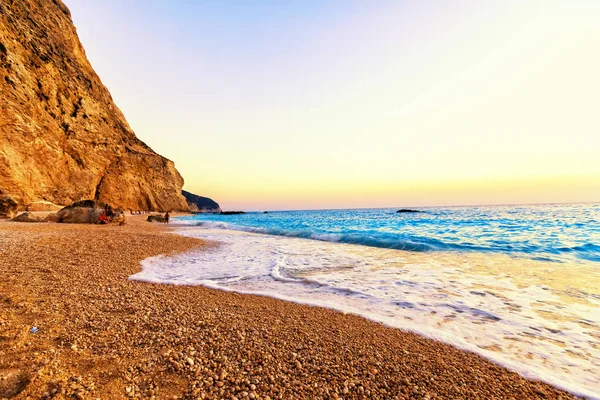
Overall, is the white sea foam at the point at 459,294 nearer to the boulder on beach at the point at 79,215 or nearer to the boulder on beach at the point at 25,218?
the boulder on beach at the point at 79,215

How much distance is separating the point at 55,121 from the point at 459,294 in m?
47.5

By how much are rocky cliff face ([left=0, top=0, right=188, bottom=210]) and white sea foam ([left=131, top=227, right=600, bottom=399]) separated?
3344cm

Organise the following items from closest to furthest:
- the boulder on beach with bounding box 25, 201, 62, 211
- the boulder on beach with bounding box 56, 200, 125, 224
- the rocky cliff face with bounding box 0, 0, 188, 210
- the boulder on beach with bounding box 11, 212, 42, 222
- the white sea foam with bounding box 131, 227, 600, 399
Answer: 1. the white sea foam with bounding box 131, 227, 600, 399
2. the boulder on beach with bounding box 11, 212, 42, 222
3. the boulder on beach with bounding box 56, 200, 125, 224
4. the boulder on beach with bounding box 25, 201, 62, 211
5. the rocky cliff face with bounding box 0, 0, 188, 210

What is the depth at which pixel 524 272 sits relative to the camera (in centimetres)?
805

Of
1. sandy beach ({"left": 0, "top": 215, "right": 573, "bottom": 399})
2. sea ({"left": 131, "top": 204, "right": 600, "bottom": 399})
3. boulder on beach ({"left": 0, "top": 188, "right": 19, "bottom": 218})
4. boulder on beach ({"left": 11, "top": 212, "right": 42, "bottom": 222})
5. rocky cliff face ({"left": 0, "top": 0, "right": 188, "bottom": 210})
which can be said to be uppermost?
rocky cliff face ({"left": 0, "top": 0, "right": 188, "bottom": 210})

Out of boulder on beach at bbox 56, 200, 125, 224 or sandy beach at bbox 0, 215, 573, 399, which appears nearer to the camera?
sandy beach at bbox 0, 215, 573, 399

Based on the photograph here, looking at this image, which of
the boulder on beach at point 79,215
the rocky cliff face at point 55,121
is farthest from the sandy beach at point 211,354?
the rocky cliff face at point 55,121

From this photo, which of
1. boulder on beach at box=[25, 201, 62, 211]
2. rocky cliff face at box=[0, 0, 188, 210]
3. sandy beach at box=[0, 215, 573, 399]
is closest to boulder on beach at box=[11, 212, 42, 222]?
boulder on beach at box=[25, 201, 62, 211]

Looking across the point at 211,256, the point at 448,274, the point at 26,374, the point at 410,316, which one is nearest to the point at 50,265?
the point at 211,256

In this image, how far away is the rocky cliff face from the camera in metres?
28.2

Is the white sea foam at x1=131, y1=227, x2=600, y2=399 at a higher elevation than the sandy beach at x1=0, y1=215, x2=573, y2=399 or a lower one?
lower

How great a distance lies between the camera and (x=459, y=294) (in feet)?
19.5

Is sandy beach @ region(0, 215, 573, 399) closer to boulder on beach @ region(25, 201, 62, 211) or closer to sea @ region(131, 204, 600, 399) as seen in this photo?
sea @ region(131, 204, 600, 399)

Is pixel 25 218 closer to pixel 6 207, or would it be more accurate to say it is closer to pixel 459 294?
pixel 6 207
